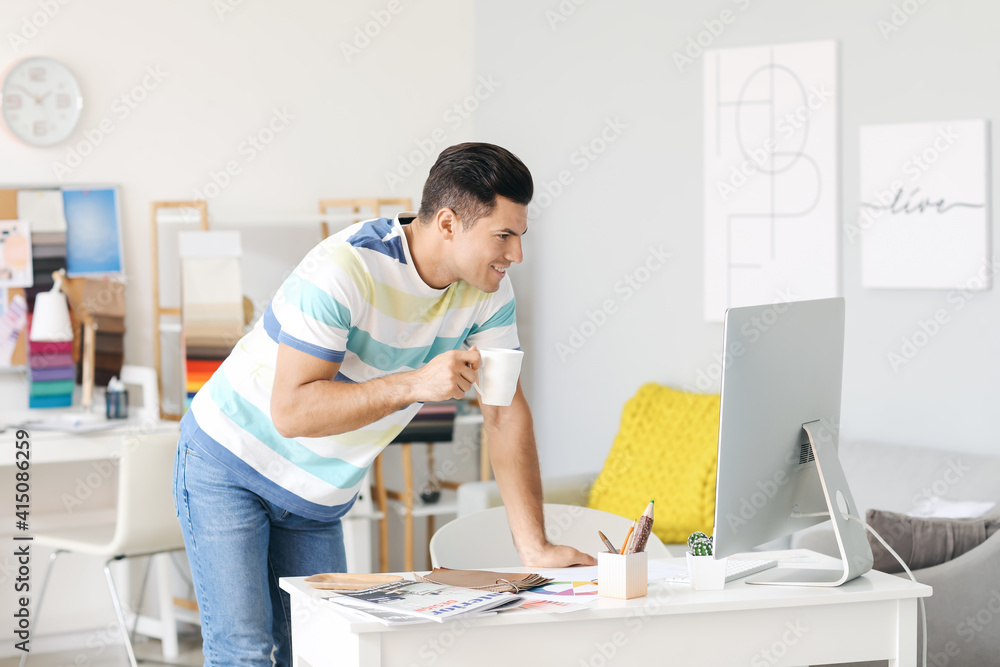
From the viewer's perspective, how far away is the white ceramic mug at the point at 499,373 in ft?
5.10

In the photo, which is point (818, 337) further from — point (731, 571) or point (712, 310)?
point (712, 310)

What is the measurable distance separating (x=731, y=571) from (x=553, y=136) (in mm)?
2687

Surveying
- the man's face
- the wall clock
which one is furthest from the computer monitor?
the wall clock

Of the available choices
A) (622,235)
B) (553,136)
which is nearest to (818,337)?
(622,235)

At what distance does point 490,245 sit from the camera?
1.76 m

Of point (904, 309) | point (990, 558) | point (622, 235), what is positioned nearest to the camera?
point (990, 558)

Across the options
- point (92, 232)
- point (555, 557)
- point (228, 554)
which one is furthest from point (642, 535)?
point (92, 232)

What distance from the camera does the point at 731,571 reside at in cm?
175

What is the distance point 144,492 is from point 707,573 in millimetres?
2032

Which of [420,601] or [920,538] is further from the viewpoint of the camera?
[920,538]

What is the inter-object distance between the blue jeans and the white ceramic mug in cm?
53

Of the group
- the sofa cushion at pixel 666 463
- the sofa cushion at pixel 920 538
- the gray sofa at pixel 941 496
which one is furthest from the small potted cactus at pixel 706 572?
the sofa cushion at pixel 666 463

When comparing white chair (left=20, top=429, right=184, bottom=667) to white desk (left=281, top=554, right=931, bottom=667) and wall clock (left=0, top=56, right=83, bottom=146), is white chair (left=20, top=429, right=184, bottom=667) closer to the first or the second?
wall clock (left=0, top=56, right=83, bottom=146)

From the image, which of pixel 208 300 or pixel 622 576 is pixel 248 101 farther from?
pixel 622 576
